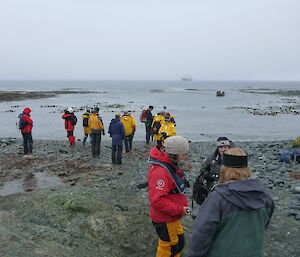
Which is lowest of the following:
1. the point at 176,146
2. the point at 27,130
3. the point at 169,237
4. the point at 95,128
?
the point at 169,237

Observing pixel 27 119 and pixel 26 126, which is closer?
pixel 27 119

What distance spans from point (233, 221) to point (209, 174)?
2422mm

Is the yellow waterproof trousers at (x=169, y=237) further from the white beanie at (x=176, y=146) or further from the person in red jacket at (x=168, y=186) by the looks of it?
the white beanie at (x=176, y=146)

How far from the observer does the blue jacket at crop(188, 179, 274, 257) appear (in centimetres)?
239

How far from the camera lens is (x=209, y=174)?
4828 mm

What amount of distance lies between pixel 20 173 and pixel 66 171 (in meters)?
1.62

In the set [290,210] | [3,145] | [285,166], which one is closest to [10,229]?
[290,210]

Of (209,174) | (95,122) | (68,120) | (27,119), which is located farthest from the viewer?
(68,120)

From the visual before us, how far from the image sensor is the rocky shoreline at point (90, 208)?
4.92 metres

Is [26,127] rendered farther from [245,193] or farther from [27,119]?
[245,193]

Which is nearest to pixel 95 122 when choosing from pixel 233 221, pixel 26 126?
pixel 26 126

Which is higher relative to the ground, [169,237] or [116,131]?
[116,131]

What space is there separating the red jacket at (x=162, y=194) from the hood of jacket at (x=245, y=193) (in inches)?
47.2

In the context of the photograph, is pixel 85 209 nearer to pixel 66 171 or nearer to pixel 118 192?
pixel 118 192
